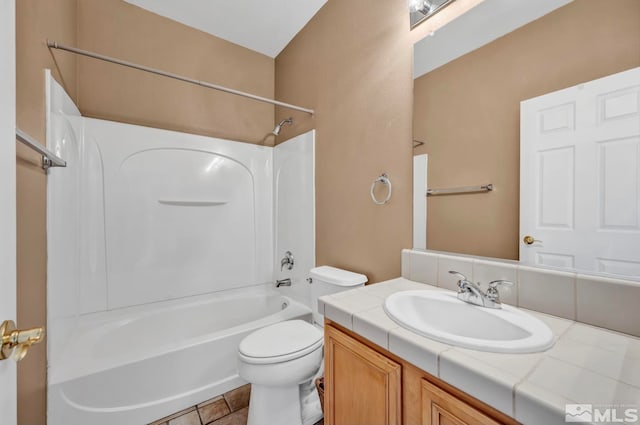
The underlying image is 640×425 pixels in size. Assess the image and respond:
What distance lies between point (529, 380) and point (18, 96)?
1.79 m

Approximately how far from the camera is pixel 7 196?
522 millimetres

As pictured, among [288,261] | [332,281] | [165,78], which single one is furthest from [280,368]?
[165,78]

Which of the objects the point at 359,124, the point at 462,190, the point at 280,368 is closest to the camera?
the point at 462,190

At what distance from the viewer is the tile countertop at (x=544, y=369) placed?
475mm

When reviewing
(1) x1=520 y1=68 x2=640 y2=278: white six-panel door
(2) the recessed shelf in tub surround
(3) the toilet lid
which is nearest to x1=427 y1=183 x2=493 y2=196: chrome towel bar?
(1) x1=520 y1=68 x2=640 y2=278: white six-panel door

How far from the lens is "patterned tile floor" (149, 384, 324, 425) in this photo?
1.46m

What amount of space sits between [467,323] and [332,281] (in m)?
0.78

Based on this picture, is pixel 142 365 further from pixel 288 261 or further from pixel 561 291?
pixel 561 291

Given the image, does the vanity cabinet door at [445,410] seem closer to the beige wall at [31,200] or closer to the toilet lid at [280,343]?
the toilet lid at [280,343]

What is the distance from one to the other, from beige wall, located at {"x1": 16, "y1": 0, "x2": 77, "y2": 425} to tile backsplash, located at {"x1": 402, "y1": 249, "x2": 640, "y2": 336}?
1.70m

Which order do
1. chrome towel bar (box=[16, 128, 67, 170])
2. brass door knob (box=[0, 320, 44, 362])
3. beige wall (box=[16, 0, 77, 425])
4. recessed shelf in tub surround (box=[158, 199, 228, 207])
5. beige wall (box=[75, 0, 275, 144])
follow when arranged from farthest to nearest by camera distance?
recessed shelf in tub surround (box=[158, 199, 228, 207]) < beige wall (box=[75, 0, 275, 144]) < beige wall (box=[16, 0, 77, 425]) < chrome towel bar (box=[16, 128, 67, 170]) < brass door knob (box=[0, 320, 44, 362])

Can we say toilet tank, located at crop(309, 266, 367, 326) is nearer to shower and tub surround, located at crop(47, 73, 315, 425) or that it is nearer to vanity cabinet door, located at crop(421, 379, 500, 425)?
shower and tub surround, located at crop(47, 73, 315, 425)

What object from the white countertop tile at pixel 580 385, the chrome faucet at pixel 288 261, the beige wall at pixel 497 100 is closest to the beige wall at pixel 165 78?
the chrome faucet at pixel 288 261

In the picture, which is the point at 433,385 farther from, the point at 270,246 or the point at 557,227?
the point at 270,246
